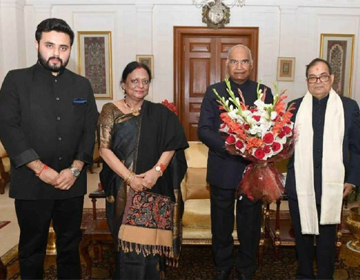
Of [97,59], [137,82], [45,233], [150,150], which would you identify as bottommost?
[45,233]

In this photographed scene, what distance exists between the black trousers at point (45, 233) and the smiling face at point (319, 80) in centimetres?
164

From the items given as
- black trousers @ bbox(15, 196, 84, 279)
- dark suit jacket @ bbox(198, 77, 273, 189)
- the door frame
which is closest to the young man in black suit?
black trousers @ bbox(15, 196, 84, 279)

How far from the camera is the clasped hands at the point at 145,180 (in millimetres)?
2262

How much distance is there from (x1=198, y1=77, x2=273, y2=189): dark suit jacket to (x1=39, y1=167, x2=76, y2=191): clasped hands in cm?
88

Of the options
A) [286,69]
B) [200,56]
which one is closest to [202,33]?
[200,56]

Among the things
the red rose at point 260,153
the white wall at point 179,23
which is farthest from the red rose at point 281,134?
the white wall at point 179,23

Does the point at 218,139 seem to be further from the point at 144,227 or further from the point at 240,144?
Answer: the point at 144,227

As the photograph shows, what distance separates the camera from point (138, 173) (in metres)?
2.30

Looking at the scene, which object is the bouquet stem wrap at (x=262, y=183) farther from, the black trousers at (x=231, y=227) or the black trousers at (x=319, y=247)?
the black trousers at (x=319, y=247)

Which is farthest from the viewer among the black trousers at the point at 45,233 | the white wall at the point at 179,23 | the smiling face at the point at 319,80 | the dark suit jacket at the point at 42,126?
the white wall at the point at 179,23

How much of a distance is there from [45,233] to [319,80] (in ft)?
6.35

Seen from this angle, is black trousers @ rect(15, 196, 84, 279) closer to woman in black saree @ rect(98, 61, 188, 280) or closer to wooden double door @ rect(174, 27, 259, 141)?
woman in black saree @ rect(98, 61, 188, 280)

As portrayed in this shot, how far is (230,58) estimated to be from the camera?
2.54m

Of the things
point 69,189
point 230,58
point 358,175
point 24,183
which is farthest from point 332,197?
point 24,183
